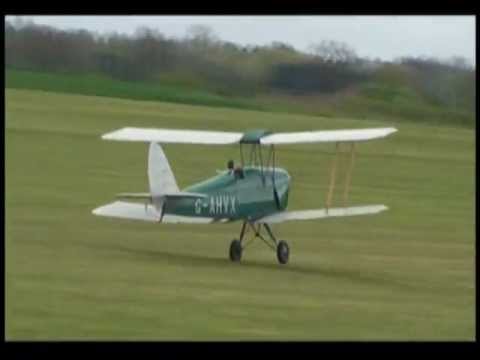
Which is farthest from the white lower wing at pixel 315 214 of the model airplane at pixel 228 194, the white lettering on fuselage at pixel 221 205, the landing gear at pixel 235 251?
the white lettering on fuselage at pixel 221 205

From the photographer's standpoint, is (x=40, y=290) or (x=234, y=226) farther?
(x=234, y=226)

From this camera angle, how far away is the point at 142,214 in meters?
17.3

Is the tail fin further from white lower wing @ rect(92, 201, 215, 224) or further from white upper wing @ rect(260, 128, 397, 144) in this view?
white upper wing @ rect(260, 128, 397, 144)

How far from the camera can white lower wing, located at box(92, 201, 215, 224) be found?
1684cm

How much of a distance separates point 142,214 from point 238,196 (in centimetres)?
107

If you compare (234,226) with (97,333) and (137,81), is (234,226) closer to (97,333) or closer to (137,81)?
(97,333)

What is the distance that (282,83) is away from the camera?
2945 centimetres

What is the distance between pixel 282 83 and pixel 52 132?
11630 millimetres

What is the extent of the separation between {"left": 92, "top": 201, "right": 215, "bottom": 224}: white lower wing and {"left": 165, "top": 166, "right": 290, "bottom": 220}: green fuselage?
0.19 ft

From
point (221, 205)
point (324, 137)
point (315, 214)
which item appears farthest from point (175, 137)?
point (315, 214)

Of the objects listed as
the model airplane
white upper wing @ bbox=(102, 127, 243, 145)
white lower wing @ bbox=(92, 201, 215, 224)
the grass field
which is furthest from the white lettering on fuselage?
white upper wing @ bbox=(102, 127, 243, 145)

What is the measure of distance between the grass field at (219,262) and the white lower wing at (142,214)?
1.57 feet
